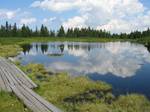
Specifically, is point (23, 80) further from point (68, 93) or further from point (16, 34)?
point (16, 34)

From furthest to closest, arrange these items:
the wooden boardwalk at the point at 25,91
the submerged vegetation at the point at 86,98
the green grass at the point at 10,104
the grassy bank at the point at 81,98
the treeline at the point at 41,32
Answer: the treeline at the point at 41,32 < the submerged vegetation at the point at 86,98 < the grassy bank at the point at 81,98 < the green grass at the point at 10,104 < the wooden boardwalk at the point at 25,91

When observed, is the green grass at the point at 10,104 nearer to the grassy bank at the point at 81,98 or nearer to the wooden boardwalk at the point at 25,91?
the grassy bank at the point at 81,98

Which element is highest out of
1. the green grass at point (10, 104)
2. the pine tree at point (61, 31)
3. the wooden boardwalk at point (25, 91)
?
the pine tree at point (61, 31)

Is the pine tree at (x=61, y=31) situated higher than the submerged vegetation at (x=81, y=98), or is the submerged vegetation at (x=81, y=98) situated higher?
the pine tree at (x=61, y=31)

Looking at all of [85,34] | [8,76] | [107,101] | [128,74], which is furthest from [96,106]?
[85,34]

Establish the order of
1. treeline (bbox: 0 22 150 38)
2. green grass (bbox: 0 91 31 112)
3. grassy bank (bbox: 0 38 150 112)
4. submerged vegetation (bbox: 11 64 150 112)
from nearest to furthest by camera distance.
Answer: green grass (bbox: 0 91 31 112), grassy bank (bbox: 0 38 150 112), submerged vegetation (bbox: 11 64 150 112), treeline (bbox: 0 22 150 38)

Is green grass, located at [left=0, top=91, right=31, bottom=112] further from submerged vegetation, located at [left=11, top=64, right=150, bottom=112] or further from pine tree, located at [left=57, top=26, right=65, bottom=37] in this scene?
pine tree, located at [left=57, top=26, right=65, bottom=37]

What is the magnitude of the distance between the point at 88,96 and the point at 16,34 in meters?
147

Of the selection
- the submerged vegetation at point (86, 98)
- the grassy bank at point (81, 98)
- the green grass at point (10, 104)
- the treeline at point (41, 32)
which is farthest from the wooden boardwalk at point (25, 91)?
the treeline at point (41, 32)

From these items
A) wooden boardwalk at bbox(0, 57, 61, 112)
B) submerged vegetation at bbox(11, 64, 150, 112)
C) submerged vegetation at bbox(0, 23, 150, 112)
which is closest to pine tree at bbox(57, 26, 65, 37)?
wooden boardwalk at bbox(0, 57, 61, 112)

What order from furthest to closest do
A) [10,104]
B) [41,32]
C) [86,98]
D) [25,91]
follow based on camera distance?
[41,32], [86,98], [25,91], [10,104]

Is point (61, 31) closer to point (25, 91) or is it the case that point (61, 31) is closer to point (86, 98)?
point (86, 98)

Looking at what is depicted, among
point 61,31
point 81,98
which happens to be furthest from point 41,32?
point 81,98

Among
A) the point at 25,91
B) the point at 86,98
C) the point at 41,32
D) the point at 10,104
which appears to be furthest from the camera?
the point at 41,32
